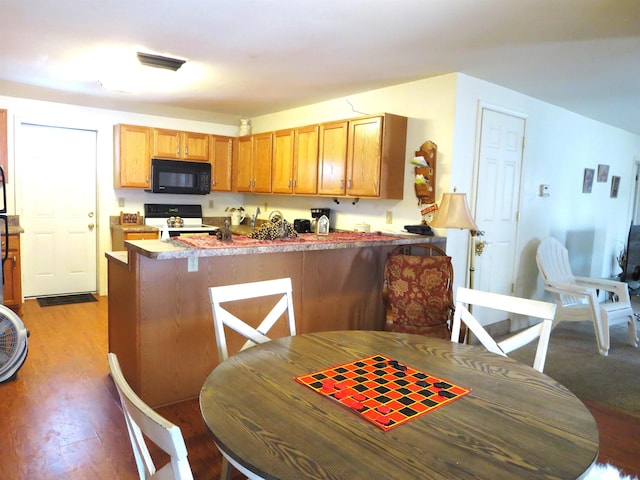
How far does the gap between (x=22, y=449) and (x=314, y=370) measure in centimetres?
170

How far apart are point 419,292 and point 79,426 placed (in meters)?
2.31

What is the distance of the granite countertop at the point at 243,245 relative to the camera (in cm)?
252

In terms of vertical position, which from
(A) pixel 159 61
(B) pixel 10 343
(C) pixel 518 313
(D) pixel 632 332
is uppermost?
(A) pixel 159 61

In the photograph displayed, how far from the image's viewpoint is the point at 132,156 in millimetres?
5207

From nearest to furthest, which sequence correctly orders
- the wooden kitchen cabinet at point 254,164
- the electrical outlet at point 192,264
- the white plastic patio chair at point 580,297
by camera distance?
the electrical outlet at point 192,264 → the white plastic patio chair at point 580,297 → the wooden kitchen cabinet at point 254,164

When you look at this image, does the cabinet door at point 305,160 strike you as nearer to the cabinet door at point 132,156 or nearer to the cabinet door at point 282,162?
the cabinet door at point 282,162

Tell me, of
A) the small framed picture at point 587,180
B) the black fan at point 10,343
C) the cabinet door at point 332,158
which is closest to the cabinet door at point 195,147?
the cabinet door at point 332,158

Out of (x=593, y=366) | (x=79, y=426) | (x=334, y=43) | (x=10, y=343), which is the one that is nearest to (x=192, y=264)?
(x=79, y=426)

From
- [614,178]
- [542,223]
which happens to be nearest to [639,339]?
[542,223]

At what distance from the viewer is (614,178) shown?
5.97 m

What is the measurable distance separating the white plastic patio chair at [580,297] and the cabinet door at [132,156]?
446 cm

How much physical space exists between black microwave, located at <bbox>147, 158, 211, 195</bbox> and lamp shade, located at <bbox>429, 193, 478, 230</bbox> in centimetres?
340

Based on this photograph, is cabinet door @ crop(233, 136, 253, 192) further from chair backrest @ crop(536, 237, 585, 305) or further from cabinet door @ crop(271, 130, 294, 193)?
chair backrest @ crop(536, 237, 585, 305)

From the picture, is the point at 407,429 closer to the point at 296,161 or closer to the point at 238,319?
the point at 238,319
